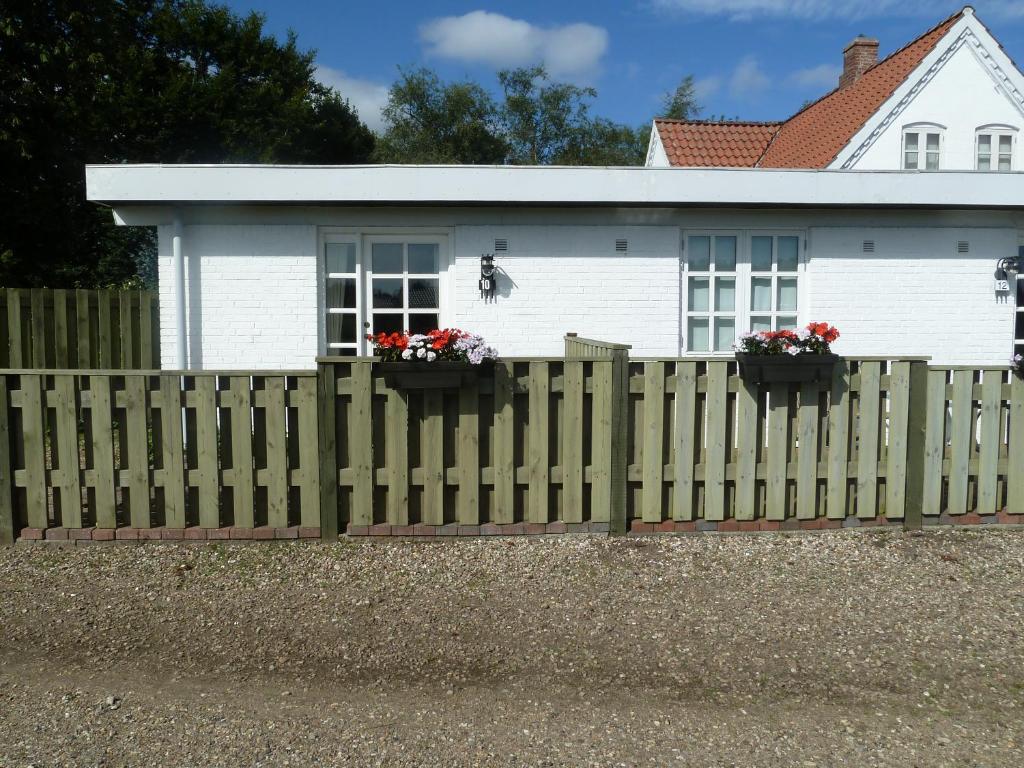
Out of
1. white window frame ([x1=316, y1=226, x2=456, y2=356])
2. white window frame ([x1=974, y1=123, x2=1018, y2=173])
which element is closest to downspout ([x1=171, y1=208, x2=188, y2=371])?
white window frame ([x1=316, y1=226, x2=456, y2=356])

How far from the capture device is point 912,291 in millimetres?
8188

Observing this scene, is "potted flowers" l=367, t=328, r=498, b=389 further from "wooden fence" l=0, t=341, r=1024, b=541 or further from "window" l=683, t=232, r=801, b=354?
"window" l=683, t=232, r=801, b=354

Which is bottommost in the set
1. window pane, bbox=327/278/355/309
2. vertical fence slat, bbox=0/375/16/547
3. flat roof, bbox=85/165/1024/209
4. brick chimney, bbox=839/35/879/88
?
vertical fence slat, bbox=0/375/16/547

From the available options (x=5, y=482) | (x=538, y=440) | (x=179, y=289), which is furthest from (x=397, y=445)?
(x=179, y=289)

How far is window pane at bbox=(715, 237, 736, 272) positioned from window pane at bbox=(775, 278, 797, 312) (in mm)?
519

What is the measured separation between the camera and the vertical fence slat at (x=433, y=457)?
17.1 feet

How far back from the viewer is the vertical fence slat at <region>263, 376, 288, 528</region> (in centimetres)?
513

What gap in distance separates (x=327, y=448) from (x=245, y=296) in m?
3.15

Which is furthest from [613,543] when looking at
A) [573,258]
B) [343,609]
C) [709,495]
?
[573,258]

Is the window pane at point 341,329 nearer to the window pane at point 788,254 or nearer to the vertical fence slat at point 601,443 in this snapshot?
the vertical fence slat at point 601,443

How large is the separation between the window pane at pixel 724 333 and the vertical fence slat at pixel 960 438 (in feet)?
9.46

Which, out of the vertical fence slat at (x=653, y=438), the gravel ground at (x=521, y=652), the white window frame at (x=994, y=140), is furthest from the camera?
the white window frame at (x=994, y=140)

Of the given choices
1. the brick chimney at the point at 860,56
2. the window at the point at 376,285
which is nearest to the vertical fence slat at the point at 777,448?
the window at the point at 376,285

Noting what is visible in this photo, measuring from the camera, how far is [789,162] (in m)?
17.2
